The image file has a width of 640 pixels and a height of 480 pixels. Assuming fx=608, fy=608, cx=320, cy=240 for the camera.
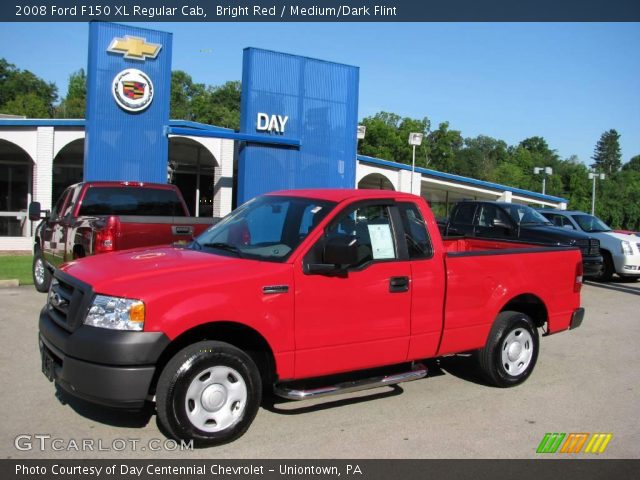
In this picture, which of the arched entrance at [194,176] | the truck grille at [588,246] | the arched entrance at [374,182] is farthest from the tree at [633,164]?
the truck grille at [588,246]

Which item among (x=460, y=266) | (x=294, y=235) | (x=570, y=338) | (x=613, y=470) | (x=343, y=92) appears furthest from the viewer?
(x=343, y=92)

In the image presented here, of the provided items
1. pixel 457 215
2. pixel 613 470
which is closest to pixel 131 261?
pixel 613 470

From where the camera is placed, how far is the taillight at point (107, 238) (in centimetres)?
791

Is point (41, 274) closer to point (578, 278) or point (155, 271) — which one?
point (155, 271)

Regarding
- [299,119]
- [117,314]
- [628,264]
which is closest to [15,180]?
[299,119]

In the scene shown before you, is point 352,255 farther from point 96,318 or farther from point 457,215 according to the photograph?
point 457,215

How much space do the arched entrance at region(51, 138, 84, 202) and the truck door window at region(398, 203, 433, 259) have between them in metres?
21.0

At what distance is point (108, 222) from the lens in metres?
7.98

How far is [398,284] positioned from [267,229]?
122cm

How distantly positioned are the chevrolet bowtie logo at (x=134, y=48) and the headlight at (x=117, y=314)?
1496 centimetres

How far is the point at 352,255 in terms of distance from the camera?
15.1 feet

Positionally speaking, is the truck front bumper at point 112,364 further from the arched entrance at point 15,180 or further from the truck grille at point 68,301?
the arched entrance at point 15,180

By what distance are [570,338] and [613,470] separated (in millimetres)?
4635

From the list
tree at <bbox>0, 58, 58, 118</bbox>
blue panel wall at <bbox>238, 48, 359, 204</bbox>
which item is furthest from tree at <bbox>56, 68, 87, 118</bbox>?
blue panel wall at <bbox>238, 48, 359, 204</bbox>
